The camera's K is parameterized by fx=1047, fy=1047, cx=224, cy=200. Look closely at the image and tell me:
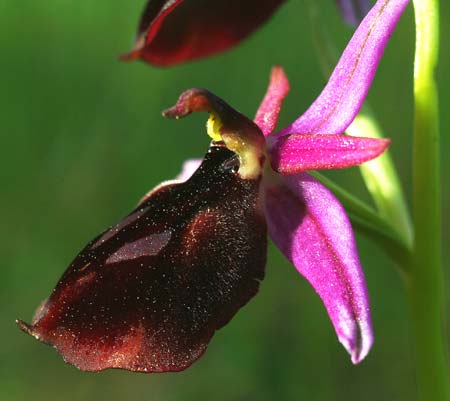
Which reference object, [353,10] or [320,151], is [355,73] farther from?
[353,10]

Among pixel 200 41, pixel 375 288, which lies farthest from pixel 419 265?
pixel 375 288

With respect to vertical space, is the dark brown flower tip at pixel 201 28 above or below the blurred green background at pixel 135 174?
above

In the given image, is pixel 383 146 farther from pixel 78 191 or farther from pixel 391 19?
pixel 78 191

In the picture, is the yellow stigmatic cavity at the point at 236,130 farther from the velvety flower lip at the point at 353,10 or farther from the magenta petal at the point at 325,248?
the velvety flower lip at the point at 353,10

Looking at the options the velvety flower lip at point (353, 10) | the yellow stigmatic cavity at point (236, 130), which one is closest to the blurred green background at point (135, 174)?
the velvety flower lip at point (353, 10)

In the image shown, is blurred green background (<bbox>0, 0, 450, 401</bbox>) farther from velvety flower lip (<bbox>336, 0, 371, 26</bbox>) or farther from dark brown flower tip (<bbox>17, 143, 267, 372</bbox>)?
dark brown flower tip (<bbox>17, 143, 267, 372</bbox>)

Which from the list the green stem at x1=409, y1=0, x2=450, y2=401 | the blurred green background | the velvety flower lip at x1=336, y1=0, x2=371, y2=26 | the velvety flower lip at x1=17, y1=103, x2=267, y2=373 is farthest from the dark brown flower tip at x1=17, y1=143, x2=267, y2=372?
the blurred green background
